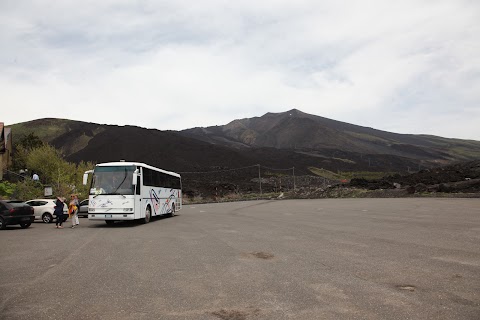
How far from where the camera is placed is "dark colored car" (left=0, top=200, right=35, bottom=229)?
1953cm

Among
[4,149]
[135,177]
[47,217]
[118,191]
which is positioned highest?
[4,149]

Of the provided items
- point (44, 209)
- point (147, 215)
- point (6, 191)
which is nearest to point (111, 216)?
point (147, 215)

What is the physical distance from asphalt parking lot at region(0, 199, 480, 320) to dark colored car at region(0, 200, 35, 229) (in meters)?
7.78

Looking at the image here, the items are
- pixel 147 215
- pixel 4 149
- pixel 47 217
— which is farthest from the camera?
pixel 4 149

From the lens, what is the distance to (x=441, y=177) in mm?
52062

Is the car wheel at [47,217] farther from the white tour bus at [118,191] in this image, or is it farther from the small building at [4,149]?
Result: the small building at [4,149]

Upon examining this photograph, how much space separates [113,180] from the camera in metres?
20.4

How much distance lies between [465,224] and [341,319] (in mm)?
12965

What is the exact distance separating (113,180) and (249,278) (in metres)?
14.4

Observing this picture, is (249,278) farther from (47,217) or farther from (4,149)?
(4,149)

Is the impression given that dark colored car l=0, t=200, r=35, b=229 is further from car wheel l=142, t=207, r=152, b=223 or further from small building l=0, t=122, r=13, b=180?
small building l=0, t=122, r=13, b=180

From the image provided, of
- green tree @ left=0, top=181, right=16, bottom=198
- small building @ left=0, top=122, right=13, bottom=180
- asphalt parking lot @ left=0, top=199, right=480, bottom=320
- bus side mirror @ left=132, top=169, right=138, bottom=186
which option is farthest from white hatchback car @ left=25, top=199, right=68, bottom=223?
small building @ left=0, top=122, right=13, bottom=180

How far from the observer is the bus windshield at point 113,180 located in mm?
20141

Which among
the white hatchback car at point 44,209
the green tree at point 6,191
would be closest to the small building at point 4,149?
the green tree at point 6,191
